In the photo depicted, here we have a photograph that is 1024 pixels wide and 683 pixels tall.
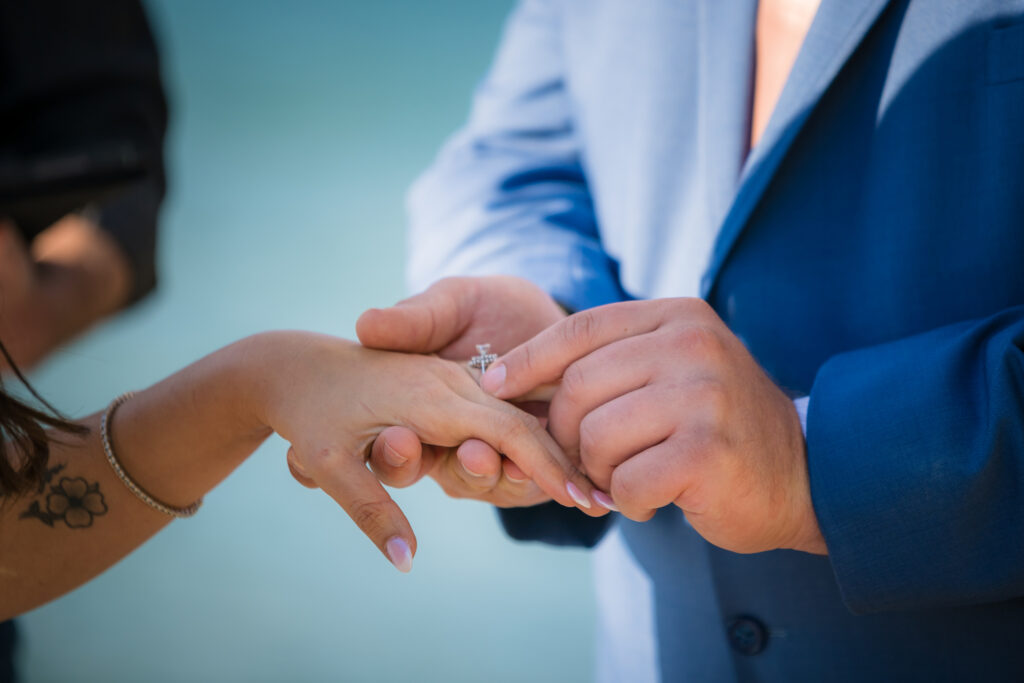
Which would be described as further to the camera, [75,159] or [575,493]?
[75,159]

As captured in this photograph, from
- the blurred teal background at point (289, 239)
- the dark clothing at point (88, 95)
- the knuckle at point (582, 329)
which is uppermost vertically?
the dark clothing at point (88, 95)

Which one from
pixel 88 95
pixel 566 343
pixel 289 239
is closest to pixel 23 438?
pixel 566 343

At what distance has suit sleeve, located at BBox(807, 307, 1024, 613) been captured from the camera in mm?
780

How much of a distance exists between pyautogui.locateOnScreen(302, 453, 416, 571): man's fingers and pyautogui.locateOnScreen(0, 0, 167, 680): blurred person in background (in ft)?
4.22

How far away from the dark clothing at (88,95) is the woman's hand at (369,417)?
1285 millimetres

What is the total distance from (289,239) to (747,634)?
9.06ft

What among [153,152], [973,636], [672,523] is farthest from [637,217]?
[153,152]

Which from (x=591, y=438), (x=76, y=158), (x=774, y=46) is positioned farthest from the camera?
→ (x=76, y=158)

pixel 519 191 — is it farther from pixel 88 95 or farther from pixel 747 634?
pixel 88 95

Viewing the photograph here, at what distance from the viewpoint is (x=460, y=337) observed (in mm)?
1193

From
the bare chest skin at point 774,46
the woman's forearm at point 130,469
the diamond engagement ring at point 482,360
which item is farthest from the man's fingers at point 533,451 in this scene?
the bare chest skin at point 774,46

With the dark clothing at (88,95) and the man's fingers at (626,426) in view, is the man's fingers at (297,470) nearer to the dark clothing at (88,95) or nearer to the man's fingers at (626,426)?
the man's fingers at (626,426)

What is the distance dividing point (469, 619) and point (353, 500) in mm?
1952

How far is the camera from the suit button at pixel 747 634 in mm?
1052
